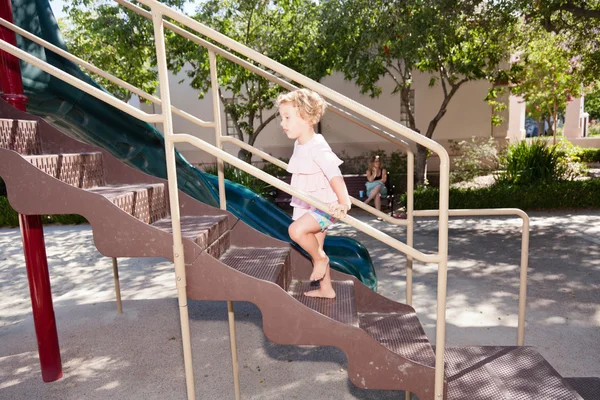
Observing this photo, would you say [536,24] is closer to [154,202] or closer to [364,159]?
[364,159]

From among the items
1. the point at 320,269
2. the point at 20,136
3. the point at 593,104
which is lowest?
the point at 320,269

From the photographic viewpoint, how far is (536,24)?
10.6 meters

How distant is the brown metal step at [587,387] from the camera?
2867 millimetres

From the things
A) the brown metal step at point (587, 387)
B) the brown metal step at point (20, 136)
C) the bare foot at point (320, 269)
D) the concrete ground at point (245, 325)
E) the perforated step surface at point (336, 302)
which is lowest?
the concrete ground at point (245, 325)

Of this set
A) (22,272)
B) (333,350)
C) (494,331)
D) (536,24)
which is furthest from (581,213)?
(22,272)

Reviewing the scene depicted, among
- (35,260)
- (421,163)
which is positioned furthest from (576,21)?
(35,260)

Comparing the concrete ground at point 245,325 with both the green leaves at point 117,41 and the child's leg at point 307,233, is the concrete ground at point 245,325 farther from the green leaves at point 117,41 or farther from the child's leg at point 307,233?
the green leaves at point 117,41

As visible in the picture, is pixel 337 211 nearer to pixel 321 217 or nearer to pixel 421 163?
pixel 321 217

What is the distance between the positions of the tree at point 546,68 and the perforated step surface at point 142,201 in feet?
35.4

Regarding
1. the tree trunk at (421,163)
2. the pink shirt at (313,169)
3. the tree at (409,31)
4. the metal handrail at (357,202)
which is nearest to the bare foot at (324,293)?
the pink shirt at (313,169)

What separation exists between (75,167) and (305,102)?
1.64 meters

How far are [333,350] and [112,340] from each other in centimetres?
216

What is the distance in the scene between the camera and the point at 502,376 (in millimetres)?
2547

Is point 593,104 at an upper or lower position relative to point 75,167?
upper
